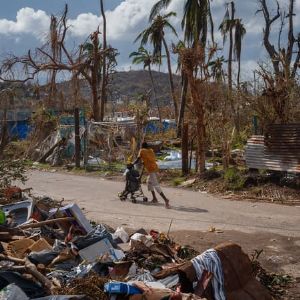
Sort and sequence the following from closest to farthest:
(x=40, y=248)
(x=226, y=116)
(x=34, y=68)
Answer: (x=40, y=248)
(x=226, y=116)
(x=34, y=68)

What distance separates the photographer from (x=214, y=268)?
6.15 metres

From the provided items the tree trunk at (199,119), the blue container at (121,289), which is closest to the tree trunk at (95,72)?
the tree trunk at (199,119)

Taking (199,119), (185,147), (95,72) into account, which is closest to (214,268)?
(199,119)

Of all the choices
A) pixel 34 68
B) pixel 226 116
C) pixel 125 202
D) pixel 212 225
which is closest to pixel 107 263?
pixel 212 225

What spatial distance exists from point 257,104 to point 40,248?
32.1 feet

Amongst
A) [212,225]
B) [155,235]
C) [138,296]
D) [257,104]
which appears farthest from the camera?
[257,104]

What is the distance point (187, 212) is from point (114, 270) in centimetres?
607

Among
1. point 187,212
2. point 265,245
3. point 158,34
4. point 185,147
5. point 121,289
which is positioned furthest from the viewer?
point 158,34

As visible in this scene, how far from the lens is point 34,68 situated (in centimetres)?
2852

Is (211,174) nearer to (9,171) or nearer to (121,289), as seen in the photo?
(9,171)

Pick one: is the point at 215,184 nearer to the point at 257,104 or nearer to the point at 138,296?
the point at 257,104

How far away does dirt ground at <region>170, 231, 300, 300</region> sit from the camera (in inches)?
305

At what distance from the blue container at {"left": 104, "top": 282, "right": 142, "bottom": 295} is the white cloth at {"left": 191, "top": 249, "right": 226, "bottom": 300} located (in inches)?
35.1

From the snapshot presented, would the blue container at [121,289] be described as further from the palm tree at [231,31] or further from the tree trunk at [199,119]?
the palm tree at [231,31]
